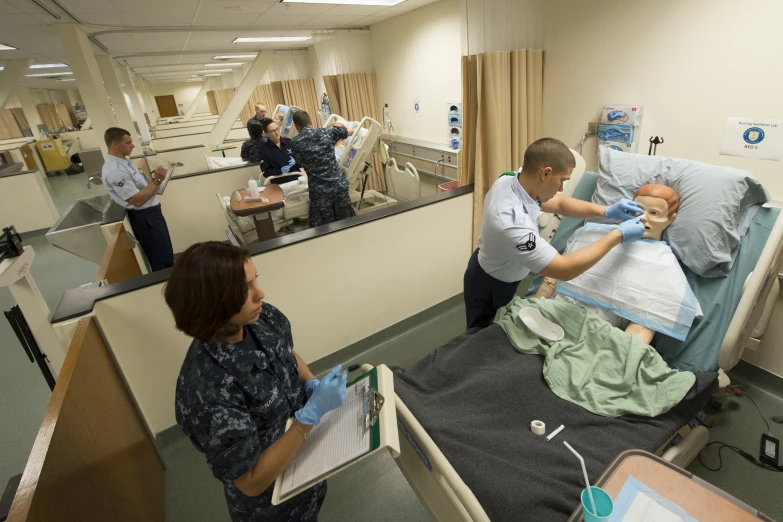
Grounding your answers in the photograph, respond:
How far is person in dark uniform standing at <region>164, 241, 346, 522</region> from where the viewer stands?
0.85 metres

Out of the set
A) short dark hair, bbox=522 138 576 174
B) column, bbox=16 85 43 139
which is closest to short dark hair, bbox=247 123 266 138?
short dark hair, bbox=522 138 576 174

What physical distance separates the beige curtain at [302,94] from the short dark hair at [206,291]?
22.5 feet

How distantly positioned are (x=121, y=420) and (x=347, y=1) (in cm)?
369

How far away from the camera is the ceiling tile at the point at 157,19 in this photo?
3.33 meters

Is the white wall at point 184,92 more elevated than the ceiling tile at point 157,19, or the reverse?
the white wall at point 184,92

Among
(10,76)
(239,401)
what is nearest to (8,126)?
(10,76)

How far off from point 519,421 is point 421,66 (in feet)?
13.7

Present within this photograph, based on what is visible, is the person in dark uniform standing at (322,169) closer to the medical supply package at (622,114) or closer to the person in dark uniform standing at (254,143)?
the person in dark uniform standing at (254,143)

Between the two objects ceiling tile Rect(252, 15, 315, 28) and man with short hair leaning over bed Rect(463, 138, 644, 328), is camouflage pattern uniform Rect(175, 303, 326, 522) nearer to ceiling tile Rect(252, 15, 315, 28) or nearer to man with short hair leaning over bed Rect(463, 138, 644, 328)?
man with short hair leaning over bed Rect(463, 138, 644, 328)

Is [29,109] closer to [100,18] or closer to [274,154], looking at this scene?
[100,18]

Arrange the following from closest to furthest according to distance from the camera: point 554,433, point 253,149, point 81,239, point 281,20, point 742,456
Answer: point 554,433
point 742,456
point 81,239
point 281,20
point 253,149

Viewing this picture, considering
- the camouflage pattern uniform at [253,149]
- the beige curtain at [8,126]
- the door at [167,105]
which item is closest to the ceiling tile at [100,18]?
the camouflage pattern uniform at [253,149]

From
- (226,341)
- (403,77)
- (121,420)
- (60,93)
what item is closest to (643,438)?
(226,341)

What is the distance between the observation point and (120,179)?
9.87 ft
